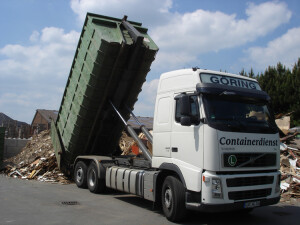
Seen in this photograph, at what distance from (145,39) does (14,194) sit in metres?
6.19

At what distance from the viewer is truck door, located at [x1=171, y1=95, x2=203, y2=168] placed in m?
6.23

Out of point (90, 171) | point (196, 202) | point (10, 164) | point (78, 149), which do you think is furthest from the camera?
point (10, 164)

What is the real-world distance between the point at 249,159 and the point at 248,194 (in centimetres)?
67

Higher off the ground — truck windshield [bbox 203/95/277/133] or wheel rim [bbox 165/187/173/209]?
truck windshield [bbox 203/95/277/133]

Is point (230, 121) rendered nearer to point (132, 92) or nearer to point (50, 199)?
point (132, 92)

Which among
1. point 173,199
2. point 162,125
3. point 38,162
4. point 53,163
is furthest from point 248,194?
point 38,162

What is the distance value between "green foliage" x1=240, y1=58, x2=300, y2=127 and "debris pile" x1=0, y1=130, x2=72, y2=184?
21.9 meters

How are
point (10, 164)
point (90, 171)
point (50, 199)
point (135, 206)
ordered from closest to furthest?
point (135, 206), point (50, 199), point (90, 171), point (10, 164)

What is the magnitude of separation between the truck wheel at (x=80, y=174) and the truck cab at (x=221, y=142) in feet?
15.3

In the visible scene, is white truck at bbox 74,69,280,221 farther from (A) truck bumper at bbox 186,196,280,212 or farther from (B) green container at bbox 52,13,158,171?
(B) green container at bbox 52,13,158,171

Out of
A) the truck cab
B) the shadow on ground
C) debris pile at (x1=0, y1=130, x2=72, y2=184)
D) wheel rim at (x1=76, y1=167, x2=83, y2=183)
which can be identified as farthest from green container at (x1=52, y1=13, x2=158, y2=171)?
the shadow on ground

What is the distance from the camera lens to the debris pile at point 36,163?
13.3 m

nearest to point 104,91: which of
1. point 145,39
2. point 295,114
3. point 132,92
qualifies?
point 132,92

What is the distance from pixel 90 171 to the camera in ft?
34.9
